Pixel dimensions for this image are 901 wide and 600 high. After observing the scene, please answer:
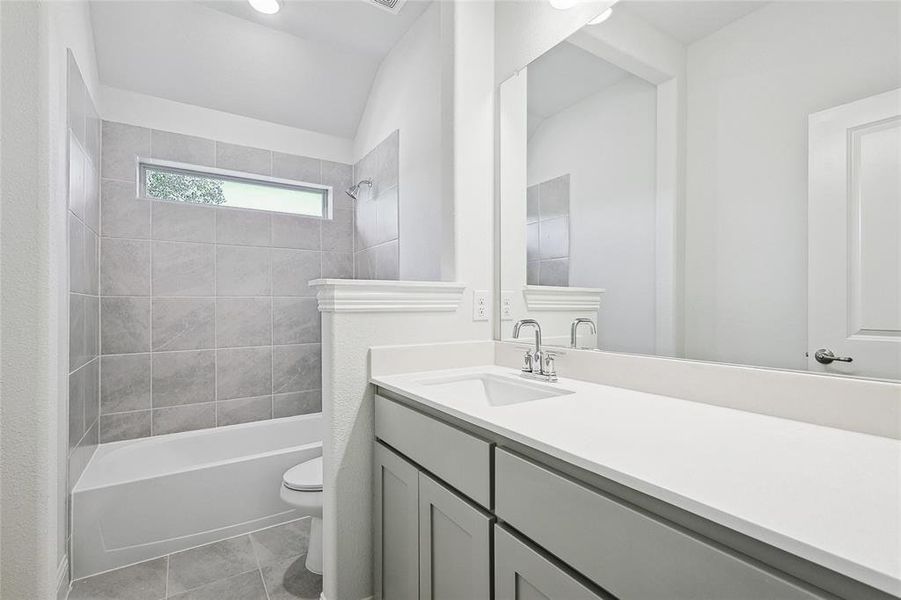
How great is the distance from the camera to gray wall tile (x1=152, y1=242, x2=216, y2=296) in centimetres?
252

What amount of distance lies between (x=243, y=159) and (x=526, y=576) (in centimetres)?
286

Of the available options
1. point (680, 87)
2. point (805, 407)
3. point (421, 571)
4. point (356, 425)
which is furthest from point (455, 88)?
point (421, 571)

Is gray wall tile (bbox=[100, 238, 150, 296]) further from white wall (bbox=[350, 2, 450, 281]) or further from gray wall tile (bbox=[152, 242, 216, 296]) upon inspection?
white wall (bbox=[350, 2, 450, 281])

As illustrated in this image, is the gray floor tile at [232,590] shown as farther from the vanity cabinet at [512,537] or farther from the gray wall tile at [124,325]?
the gray wall tile at [124,325]

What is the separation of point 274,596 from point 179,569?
0.51 m

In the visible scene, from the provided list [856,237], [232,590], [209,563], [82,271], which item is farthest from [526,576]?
[82,271]

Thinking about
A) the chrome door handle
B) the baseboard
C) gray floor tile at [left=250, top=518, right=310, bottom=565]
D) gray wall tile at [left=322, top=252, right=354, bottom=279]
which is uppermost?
gray wall tile at [left=322, top=252, right=354, bottom=279]

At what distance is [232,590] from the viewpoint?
1.69 metres

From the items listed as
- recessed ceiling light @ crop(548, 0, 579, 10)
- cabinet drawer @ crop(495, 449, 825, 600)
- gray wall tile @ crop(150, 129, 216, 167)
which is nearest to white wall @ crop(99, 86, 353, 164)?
gray wall tile @ crop(150, 129, 216, 167)

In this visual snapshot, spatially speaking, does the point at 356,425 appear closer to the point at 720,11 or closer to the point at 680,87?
the point at 680,87

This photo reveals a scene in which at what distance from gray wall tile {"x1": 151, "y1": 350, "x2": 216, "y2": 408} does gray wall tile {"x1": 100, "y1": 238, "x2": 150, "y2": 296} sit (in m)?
0.41

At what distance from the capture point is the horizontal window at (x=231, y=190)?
2.56 metres

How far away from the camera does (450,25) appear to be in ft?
5.87

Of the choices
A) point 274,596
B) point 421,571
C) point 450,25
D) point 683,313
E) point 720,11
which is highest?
point 450,25
